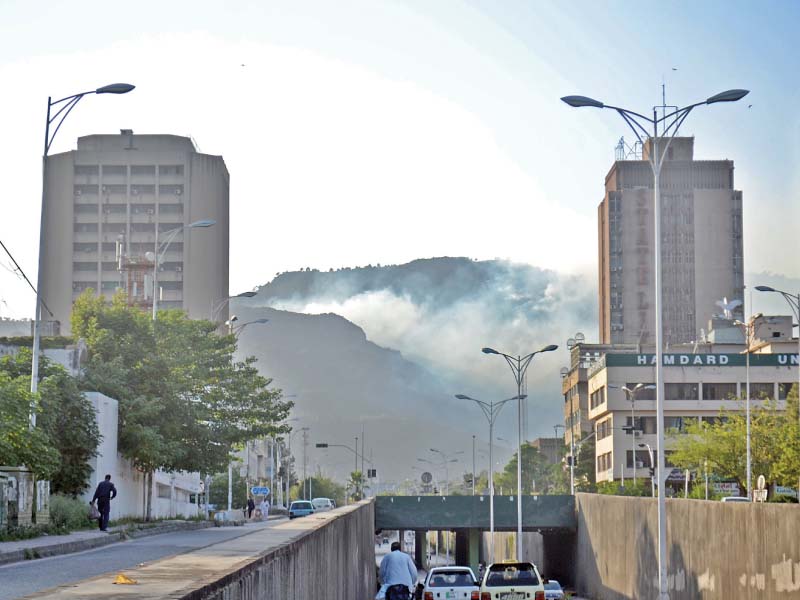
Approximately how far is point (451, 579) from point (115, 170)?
441 ft

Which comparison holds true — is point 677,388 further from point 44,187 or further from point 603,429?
point 44,187

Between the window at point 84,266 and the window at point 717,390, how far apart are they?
8136cm

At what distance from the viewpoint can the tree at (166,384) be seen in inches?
1944

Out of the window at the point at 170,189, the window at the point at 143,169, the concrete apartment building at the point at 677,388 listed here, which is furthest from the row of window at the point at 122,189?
the concrete apartment building at the point at 677,388

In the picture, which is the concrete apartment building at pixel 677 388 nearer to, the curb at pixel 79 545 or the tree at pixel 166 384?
the tree at pixel 166 384

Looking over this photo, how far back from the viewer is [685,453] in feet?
255

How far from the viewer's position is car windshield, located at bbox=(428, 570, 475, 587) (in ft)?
119

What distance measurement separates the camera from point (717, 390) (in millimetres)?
116812

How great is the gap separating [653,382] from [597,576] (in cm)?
6384

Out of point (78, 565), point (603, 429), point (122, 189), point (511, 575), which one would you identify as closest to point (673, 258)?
point (603, 429)

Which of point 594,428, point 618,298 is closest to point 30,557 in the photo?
point 594,428

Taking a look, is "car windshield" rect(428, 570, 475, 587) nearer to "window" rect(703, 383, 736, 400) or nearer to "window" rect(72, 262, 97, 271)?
"window" rect(703, 383, 736, 400)

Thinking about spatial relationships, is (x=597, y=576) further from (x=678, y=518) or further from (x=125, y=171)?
(x=125, y=171)

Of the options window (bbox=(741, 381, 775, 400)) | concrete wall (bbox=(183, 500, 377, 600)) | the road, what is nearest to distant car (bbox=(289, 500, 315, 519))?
window (bbox=(741, 381, 775, 400))
